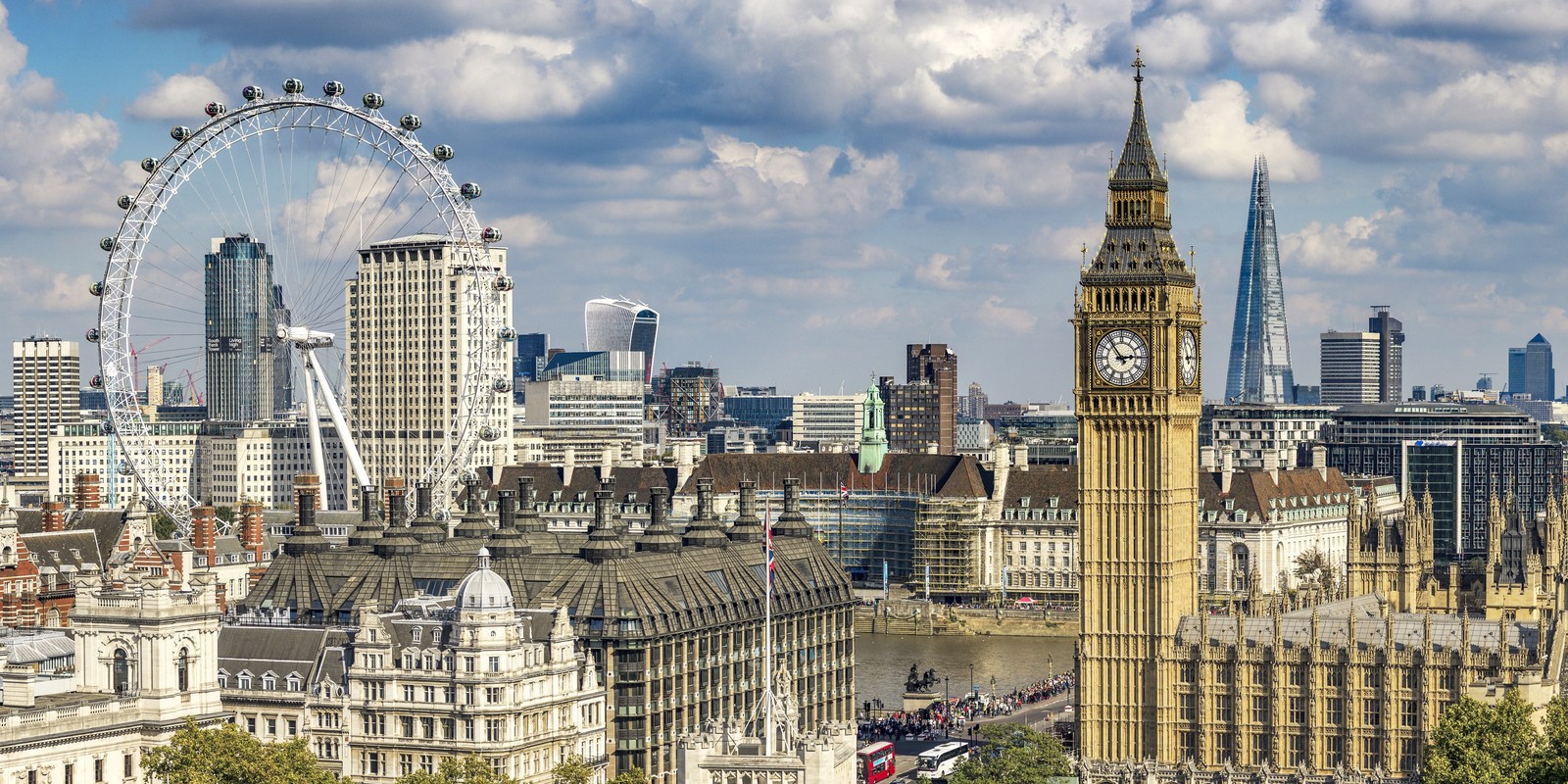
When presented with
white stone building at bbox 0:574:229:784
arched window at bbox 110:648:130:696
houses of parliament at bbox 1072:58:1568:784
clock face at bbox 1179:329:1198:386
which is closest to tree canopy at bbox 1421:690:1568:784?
houses of parliament at bbox 1072:58:1568:784

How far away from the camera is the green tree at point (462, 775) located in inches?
4333

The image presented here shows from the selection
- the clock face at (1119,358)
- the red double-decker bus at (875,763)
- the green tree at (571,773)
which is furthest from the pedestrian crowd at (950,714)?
the green tree at (571,773)

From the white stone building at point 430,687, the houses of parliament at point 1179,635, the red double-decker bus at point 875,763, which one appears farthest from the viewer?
the red double-decker bus at point 875,763

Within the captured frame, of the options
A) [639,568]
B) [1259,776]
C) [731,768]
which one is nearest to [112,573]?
[639,568]

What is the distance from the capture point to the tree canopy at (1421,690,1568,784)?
354 feet

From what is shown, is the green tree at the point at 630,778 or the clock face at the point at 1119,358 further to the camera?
the clock face at the point at 1119,358

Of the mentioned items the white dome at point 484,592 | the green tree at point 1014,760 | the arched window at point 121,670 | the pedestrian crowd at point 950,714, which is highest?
the white dome at point 484,592

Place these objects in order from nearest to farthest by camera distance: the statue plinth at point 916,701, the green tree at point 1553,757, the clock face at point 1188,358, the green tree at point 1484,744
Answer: the green tree at point 1553,757 → the green tree at point 1484,744 → the clock face at point 1188,358 → the statue plinth at point 916,701

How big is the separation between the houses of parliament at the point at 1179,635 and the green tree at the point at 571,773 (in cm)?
2350

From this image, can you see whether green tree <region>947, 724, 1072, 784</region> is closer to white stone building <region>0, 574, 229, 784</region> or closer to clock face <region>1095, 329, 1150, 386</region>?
clock face <region>1095, 329, 1150, 386</region>

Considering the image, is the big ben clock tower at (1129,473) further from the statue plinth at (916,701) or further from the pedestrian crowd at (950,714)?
the statue plinth at (916,701)

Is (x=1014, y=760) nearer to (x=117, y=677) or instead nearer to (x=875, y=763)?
(x=875, y=763)

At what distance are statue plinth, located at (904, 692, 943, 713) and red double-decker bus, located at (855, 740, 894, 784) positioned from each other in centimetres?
2773

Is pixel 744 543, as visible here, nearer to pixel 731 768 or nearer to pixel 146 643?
pixel 146 643
